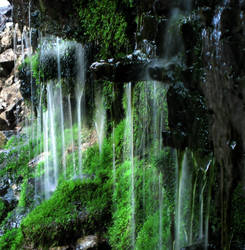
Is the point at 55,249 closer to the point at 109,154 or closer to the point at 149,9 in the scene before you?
the point at 109,154

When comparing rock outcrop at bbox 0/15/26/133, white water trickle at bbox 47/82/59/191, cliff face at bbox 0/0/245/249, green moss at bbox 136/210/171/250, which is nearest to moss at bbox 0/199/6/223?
white water trickle at bbox 47/82/59/191

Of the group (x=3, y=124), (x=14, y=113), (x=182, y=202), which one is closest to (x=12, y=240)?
(x=182, y=202)

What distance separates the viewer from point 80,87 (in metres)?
7.07

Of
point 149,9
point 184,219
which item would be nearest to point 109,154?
point 184,219

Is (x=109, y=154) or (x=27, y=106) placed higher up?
(x=27, y=106)

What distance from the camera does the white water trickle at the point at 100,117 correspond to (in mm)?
6539

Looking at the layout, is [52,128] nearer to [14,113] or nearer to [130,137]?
[14,113]

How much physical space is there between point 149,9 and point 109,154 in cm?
336

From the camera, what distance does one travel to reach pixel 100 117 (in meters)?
6.66

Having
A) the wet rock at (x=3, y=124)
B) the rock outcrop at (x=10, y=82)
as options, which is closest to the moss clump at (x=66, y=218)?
the rock outcrop at (x=10, y=82)

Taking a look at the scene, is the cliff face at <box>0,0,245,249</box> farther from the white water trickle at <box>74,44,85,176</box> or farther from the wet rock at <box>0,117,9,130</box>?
the wet rock at <box>0,117,9,130</box>

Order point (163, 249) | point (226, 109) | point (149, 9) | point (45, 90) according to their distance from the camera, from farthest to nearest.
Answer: point (45, 90), point (163, 249), point (149, 9), point (226, 109)

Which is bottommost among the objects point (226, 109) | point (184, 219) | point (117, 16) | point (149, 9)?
point (184, 219)

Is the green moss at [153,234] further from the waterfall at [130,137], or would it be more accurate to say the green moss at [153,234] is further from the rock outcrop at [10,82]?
the rock outcrop at [10,82]
